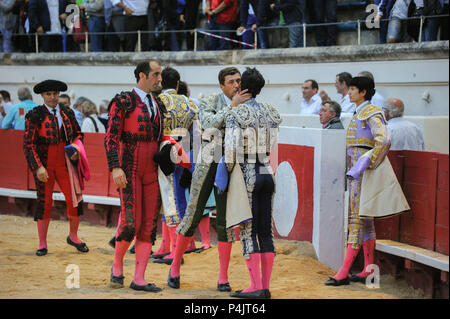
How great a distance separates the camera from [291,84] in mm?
11094

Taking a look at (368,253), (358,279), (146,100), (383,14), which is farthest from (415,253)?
(383,14)

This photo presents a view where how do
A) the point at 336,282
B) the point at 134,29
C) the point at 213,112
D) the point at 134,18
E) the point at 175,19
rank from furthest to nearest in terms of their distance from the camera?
the point at 134,29 < the point at 134,18 < the point at 175,19 < the point at 336,282 < the point at 213,112

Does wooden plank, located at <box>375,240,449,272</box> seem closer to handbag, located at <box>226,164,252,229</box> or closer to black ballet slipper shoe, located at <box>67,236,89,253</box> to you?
handbag, located at <box>226,164,252,229</box>

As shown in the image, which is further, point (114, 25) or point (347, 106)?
point (114, 25)

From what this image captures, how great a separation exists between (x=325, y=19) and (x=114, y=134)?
5.99 meters

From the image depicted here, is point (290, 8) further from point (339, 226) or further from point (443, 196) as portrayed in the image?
point (443, 196)

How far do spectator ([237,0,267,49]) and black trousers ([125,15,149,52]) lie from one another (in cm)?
213

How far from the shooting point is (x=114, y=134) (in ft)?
18.1

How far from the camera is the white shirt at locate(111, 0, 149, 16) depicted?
12.5 metres

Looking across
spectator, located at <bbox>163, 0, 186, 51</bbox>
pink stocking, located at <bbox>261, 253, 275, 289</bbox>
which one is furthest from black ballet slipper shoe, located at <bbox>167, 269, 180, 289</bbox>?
spectator, located at <bbox>163, 0, 186, 51</bbox>

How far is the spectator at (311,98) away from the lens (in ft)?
31.0

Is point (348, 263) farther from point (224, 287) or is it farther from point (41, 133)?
point (41, 133)
